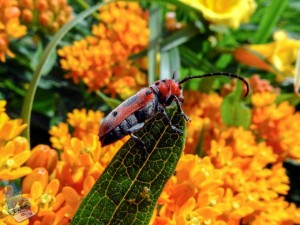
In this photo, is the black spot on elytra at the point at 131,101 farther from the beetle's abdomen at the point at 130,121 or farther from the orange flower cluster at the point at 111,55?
the orange flower cluster at the point at 111,55

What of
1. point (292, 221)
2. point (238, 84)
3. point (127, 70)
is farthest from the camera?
point (127, 70)

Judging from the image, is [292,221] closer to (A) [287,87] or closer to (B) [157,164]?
(B) [157,164]

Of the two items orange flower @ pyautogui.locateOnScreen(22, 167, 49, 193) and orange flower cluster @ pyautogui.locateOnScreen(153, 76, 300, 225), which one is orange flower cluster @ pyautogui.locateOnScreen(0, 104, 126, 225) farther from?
orange flower cluster @ pyautogui.locateOnScreen(153, 76, 300, 225)

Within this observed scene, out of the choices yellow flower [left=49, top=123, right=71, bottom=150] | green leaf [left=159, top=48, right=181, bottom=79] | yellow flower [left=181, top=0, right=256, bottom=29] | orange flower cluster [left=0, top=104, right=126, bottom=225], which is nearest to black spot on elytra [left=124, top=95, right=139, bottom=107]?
orange flower cluster [left=0, top=104, right=126, bottom=225]

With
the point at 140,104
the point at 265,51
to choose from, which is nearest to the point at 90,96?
the point at 265,51

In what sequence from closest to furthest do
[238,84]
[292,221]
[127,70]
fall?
1. [292,221]
2. [238,84]
3. [127,70]

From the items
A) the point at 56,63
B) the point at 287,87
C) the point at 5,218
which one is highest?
the point at 5,218

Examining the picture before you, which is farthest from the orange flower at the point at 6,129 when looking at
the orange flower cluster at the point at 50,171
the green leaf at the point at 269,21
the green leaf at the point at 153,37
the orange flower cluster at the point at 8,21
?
the green leaf at the point at 269,21
